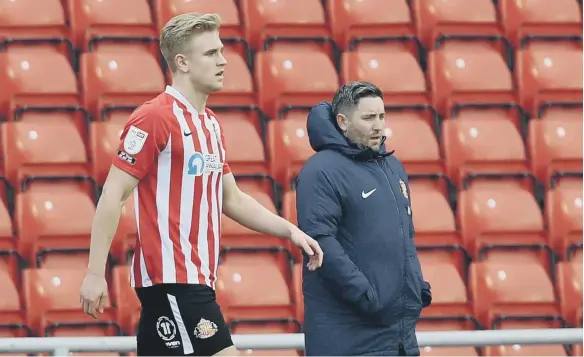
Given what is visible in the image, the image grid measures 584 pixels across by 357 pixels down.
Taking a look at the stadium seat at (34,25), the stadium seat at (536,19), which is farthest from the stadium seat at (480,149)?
the stadium seat at (34,25)

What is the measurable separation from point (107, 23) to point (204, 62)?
10.8 feet

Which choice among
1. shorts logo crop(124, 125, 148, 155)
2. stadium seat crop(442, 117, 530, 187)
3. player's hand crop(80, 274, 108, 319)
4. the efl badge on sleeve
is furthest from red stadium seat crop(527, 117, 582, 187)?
player's hand crop(80, 274, 108, 319)

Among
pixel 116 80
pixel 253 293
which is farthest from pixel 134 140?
pixel 116 80

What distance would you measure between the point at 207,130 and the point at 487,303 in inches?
111

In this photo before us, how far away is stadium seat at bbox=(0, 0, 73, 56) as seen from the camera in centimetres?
708

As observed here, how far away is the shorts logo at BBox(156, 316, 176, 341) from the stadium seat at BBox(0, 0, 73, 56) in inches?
139

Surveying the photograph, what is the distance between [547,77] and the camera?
7.39 m

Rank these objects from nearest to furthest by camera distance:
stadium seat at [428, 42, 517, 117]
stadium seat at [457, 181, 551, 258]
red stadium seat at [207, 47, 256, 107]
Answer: stadium seat at [457, 181, 551, 258], red stadium seat at [207, 47, 256, 107], stadium seat at [428, 42, 517, 117]

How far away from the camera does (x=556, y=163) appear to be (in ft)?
22.9

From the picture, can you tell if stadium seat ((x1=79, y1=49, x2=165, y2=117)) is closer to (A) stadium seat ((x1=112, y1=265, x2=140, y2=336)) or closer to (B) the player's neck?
(A) stadium seat ((x1=112, y1=265, x2=140, y2=336))

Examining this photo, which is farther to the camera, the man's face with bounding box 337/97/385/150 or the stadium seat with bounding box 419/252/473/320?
the stadium seat with bounding box 419/252/473/320

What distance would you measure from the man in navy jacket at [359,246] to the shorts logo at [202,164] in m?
0.36

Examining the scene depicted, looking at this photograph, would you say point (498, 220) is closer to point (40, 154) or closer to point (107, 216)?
point (40, 154)

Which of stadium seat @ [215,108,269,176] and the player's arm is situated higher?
stadium seat @ [215,108,269,176]
